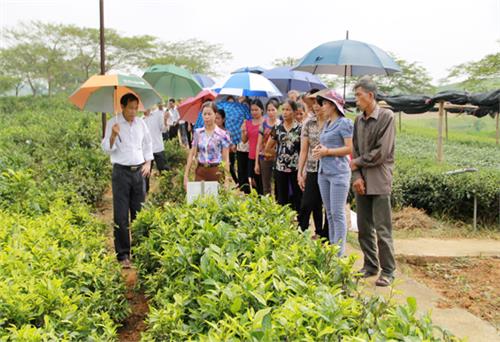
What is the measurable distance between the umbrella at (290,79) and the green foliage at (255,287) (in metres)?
6.06

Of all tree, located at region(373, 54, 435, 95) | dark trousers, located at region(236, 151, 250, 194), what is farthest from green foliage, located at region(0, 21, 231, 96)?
dark trousers, located at region(236, 151, 250, 194)

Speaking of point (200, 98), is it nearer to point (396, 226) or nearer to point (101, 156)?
point (101, 156)

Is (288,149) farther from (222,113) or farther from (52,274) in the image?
(52,274)

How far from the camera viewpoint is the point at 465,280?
4.91 metres

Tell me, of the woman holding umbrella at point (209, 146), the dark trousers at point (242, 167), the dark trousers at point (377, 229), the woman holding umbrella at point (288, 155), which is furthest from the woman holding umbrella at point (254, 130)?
the dark trousers at point (377, 229)

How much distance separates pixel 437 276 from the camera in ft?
16.6

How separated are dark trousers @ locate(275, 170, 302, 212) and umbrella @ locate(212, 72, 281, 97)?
2.32m

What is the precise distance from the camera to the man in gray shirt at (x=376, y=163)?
12.8ft

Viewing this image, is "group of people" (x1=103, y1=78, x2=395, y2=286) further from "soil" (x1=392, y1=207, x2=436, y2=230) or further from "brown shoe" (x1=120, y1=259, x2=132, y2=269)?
"soil" (x1=392, y1=207, x2=436, y2=230)

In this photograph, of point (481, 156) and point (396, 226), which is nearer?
point (396, 226)

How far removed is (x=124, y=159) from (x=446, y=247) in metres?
3.94

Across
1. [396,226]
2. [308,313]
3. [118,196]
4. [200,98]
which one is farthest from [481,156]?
[308,313]

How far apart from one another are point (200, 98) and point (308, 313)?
6612 mm

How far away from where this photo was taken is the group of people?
3.96m
